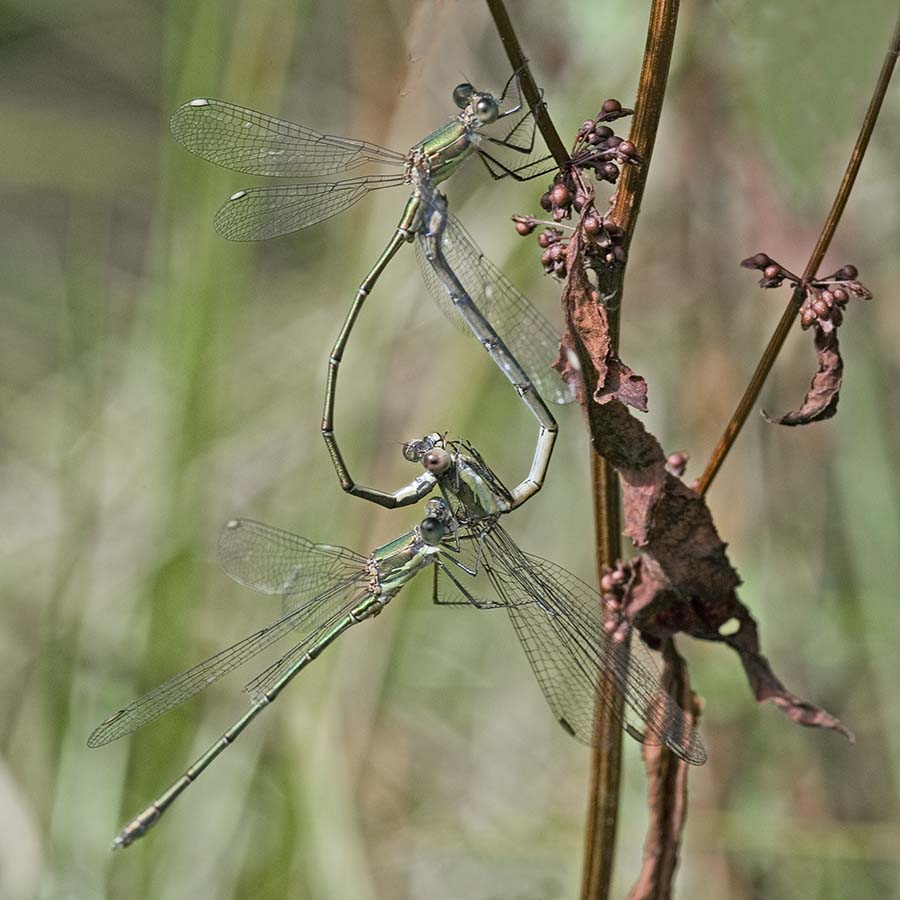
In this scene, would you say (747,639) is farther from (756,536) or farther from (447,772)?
(447,772)

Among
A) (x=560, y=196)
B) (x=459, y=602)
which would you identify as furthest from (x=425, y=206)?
(x=560, y=196)

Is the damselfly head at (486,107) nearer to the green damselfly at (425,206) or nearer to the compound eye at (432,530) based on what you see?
the green damselfly at (425,206)

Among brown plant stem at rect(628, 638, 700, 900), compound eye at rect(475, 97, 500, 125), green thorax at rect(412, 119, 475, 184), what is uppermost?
green thorax at rect(412, 119, 475, 184)

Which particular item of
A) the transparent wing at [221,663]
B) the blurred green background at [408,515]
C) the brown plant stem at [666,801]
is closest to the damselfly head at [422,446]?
the transparent wing at [221,663]

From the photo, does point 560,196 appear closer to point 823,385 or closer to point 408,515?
point 823,385

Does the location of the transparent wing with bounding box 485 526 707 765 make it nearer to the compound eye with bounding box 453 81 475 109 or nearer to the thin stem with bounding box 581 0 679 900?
the thin stem with bounding box 581 0 679 900

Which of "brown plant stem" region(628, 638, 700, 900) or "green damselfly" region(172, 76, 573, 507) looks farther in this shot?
"green damselfly" region(172, 76, 573, 507)

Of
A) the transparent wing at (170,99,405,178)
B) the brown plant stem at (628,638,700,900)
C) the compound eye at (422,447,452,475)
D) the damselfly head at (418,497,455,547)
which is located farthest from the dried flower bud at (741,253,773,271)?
the transparent wing at (170,99,405,178)
